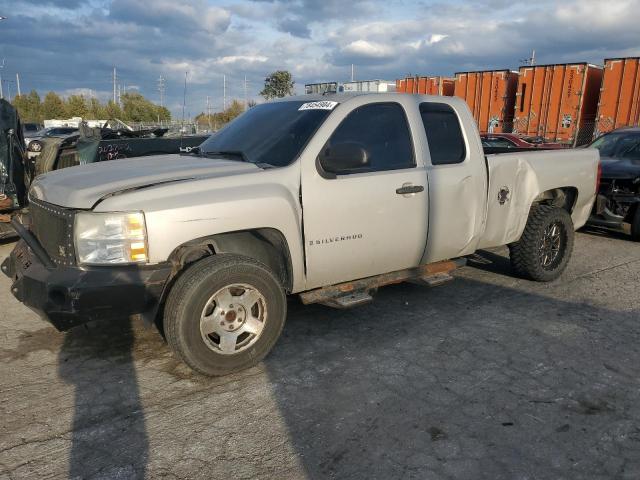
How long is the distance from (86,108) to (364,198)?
253ft

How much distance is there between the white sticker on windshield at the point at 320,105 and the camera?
4056 millimetres

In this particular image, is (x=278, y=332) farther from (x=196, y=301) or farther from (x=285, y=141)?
(x=285, y=141)

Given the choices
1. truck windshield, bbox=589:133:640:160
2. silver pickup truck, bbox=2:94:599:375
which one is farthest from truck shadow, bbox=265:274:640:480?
truck windshield, bbox=589:133:640:160

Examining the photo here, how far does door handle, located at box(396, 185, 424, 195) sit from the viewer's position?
410cm

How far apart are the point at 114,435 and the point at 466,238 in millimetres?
3266

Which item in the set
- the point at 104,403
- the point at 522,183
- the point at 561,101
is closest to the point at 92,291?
the point at 104,403

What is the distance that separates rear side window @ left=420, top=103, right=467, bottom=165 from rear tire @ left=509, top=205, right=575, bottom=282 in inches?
54.1

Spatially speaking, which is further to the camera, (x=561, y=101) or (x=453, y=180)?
(x=561, y=101)

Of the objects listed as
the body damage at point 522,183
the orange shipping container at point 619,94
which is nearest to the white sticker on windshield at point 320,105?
the body damage at point 522,183

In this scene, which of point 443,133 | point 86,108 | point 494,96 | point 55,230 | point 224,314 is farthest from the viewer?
point 86,108

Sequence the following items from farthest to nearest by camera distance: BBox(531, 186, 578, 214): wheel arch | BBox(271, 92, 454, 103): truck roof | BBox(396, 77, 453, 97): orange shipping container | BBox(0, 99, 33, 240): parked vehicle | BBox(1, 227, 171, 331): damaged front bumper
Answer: BBox(396, 77, 453, 97): orange shipping container, BBox(0, 99, 33, 240): parked vehicle, BBox(531, 186, 578, 214): wheel arch, BBox(271, 92, 454, 103): truck roof, BBox(1, 227, 171, 331): damaged front bumper

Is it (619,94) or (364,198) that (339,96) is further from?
(619,94)

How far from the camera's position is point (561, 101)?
20.3 meters

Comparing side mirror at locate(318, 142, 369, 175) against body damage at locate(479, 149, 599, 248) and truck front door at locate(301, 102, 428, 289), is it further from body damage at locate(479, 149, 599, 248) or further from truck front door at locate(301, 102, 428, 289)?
body damage at locate(479, 149, 599, 248)
